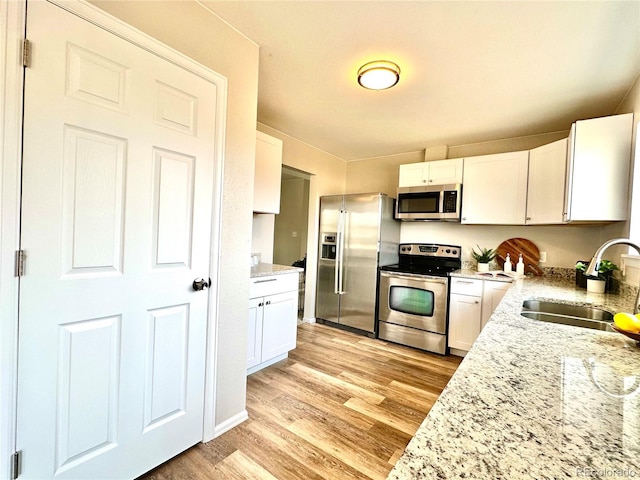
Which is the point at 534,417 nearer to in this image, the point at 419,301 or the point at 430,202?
the point at 419,301

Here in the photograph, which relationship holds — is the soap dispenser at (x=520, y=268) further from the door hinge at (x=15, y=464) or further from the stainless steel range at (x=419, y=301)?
the door hinge at (x=15, y=464)

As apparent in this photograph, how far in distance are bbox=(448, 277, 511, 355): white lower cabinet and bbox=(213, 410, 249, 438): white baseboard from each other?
2199 mm

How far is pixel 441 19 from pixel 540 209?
82.2 inches

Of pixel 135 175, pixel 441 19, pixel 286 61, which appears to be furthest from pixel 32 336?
pixel 441 19

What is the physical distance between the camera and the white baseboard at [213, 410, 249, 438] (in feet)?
5.65

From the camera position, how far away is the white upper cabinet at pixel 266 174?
106 inches

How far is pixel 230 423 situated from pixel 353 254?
7.57ft

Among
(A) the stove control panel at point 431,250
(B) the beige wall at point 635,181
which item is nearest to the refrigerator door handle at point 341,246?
(A) the stove control panel at point 431,250

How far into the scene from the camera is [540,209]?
2768mm

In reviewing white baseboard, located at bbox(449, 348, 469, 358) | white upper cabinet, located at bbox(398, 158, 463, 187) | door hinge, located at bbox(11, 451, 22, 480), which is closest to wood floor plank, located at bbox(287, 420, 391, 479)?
door hinge, located at bbox(11, 451, 22, 480)

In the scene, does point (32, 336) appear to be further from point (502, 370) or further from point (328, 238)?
point (328, 238)

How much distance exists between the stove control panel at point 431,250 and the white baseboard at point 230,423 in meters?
2.73

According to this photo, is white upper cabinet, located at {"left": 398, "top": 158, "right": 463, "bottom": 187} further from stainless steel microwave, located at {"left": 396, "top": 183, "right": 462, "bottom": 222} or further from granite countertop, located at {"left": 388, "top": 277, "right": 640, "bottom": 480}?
granite countertop, located at {"left": 388, "top": 277, "right": 640, "bottom": 480}

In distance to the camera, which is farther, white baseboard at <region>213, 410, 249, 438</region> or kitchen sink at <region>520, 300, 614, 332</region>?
white baseboard at <region>213, 410, 249, 438</region>
